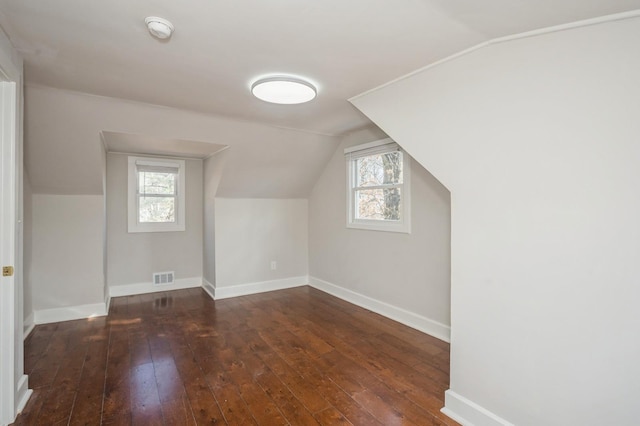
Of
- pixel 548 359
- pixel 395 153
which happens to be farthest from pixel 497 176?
pixel 395 153

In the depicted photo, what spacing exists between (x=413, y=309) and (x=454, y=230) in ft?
5.38

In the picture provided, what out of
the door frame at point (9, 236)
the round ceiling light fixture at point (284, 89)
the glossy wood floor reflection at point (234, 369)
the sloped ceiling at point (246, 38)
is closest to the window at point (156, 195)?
the glossy wood floor reflection at point (234, 369)

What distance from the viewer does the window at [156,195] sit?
4.45m

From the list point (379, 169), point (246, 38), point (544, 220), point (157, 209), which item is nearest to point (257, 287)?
point (157, 209)

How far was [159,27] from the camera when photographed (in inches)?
62.5

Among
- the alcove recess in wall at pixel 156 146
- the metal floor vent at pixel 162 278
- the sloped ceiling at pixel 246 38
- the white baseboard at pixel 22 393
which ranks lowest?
the white baseboard at pixel 22 393

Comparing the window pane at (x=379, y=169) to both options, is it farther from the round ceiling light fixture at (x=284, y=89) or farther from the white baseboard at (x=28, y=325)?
the white baseboard at (x=28, y=325)

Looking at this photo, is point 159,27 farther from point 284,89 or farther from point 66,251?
point 66,251

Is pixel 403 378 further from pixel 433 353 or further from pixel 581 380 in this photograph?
pixel 581 380

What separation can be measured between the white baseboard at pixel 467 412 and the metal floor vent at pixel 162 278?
4121 mm

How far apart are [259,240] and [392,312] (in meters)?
2.23

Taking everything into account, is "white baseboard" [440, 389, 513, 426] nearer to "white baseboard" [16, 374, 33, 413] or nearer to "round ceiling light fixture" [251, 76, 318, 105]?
"round ceiling light fixture" [251, 76, 318, 105]

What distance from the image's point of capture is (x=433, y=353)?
2.78 meters

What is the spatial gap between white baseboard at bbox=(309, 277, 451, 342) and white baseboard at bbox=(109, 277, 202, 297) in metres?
1.99
